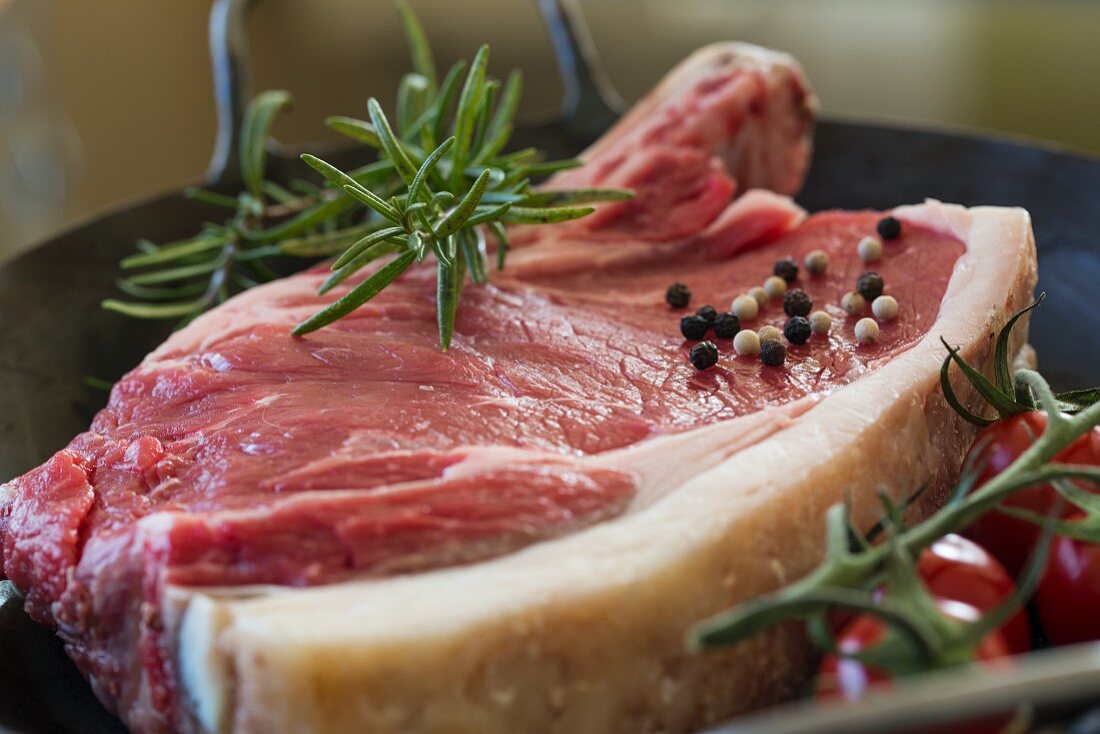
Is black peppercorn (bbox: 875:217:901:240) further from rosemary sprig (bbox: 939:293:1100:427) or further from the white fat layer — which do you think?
the white fat layer

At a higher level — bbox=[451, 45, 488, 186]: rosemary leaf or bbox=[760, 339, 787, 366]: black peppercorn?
bbox=[451, 45, 488, 186]: rosemary leaf

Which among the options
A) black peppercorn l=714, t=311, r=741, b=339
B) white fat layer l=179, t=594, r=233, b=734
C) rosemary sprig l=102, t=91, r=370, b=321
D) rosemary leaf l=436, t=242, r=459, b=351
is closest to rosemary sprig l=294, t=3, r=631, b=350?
rosemary leaf l=436, t=242, r=459, b=351

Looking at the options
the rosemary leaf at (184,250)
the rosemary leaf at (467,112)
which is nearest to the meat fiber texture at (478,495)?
the rosemary leaf at (467,112)

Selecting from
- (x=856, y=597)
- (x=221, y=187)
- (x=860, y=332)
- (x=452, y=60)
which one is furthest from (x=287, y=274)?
(x=452, y=60)

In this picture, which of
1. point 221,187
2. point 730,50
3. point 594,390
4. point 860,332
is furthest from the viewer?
point 221,187

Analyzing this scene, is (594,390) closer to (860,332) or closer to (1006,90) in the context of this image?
(860,332)
